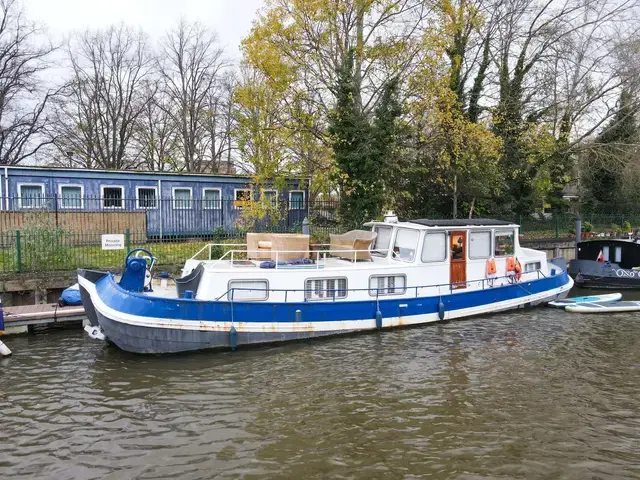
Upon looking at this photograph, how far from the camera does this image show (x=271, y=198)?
22000 mm

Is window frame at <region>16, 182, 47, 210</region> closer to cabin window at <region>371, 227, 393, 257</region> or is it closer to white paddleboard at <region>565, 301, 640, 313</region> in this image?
cabin window at <region>371, 227, 393, 257</region>

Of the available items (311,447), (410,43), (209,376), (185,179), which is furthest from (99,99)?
(311,447)

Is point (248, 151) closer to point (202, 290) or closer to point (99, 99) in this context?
point (202, 290)

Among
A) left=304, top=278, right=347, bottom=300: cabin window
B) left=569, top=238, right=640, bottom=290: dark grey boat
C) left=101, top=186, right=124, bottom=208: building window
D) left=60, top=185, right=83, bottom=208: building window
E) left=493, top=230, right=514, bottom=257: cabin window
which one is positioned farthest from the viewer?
left=101, top=186, right=124, bottom=208: building window

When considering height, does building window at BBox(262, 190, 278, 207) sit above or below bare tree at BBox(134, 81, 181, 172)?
below

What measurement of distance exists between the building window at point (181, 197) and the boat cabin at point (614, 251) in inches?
734

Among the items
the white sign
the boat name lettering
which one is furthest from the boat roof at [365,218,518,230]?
the boat name lettering

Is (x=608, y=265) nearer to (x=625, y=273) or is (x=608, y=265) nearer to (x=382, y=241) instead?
(x=625, y=273)

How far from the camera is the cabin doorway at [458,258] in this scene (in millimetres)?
14555

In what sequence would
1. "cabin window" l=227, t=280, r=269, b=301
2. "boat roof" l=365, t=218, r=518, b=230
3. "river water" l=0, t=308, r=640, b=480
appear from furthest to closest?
"boat roof" l=365, t=218, r=518, b=230 < "cabin window" l=227, t=280, r=269, b=301 < "river water" l=0, t=308, r=640, b=480

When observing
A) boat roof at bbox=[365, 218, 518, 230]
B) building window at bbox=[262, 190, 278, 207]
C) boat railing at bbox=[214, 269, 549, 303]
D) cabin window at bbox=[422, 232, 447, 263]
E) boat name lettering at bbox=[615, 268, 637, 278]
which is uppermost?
building window at bbox=[262, 190, 278, 207]

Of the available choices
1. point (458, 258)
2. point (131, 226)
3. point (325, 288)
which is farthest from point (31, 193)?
point (458, 258)

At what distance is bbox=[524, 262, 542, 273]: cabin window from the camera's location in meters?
16.5

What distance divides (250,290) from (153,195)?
13238 mm
